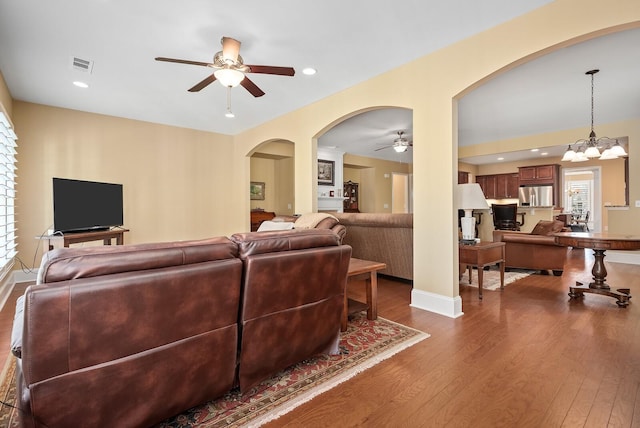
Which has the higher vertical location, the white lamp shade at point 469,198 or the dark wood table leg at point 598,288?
the white lamp shade at point 469,198

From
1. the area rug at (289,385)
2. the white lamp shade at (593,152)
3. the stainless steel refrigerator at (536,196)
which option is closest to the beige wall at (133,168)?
the area rug at (289,385)

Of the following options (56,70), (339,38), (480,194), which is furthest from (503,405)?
(56,70)

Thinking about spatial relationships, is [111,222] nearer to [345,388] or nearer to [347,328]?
[347,328]

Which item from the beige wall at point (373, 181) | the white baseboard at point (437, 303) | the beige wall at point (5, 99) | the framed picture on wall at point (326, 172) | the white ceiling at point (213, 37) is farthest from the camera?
the beige wall at point (373, 181)

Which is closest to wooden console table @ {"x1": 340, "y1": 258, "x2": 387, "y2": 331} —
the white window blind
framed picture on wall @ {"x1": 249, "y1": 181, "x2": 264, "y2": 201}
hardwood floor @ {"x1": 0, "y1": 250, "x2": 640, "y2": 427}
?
hardwood floor @ {"x1": 0, "y1": 250, "x2": 640, "y2": 427}

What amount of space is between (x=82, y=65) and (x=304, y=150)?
2832 mm

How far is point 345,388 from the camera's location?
1.73 m

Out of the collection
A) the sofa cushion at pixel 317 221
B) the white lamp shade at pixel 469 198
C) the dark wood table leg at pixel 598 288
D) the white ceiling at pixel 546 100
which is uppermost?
the white ceiling at pixel 546 100

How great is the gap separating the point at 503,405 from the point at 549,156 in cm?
896

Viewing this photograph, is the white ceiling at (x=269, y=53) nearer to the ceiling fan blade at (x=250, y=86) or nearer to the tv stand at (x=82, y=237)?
the ceiling fan blade at (x=250, y=86)

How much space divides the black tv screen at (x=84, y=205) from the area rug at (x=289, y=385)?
2.46 meters

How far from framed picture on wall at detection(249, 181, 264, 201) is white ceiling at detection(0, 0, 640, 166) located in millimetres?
2336

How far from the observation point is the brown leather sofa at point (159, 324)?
41.9 inches

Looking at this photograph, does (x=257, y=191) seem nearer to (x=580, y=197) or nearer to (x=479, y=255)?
(x=479, y=255)
